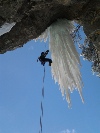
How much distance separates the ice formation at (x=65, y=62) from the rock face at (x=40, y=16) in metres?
0.46

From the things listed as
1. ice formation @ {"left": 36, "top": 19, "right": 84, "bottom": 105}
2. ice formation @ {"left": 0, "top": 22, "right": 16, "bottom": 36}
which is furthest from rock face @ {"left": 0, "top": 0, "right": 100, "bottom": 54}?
ice formation @ {"left": 36, "top": 19, "right": 84, "bottom": 105}

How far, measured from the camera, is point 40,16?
780cm

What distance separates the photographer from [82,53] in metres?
11.0

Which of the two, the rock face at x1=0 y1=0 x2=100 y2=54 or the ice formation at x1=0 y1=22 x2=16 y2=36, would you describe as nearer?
the rock face at x1=0 y1=0 x2=100 y2=54

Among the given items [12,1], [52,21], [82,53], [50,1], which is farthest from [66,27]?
[82,53]

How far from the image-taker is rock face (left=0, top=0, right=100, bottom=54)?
24.1 feet

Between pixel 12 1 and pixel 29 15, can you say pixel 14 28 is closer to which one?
pixel 29 15

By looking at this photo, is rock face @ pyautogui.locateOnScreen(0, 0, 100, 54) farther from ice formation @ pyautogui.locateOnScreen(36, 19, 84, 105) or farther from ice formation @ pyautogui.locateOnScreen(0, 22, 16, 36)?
ice formation @ pyautogui.locateOnScreen(36, 19, 84, 105)

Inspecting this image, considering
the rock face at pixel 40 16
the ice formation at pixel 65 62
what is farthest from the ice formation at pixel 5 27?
the ice formation at pixel 65 62

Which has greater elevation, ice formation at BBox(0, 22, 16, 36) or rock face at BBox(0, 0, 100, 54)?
rock face at BBox(0, 0, 100, 54)

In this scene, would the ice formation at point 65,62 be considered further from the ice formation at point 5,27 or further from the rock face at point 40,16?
the ice formation at point 5,27

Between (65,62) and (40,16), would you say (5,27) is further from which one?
(65,62)

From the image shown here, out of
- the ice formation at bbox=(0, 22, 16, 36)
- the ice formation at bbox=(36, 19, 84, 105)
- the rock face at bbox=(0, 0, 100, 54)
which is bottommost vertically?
the ice formation at bbox=(36, 19, 84, 105)

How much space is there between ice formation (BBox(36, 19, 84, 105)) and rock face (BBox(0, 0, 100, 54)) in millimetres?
459
